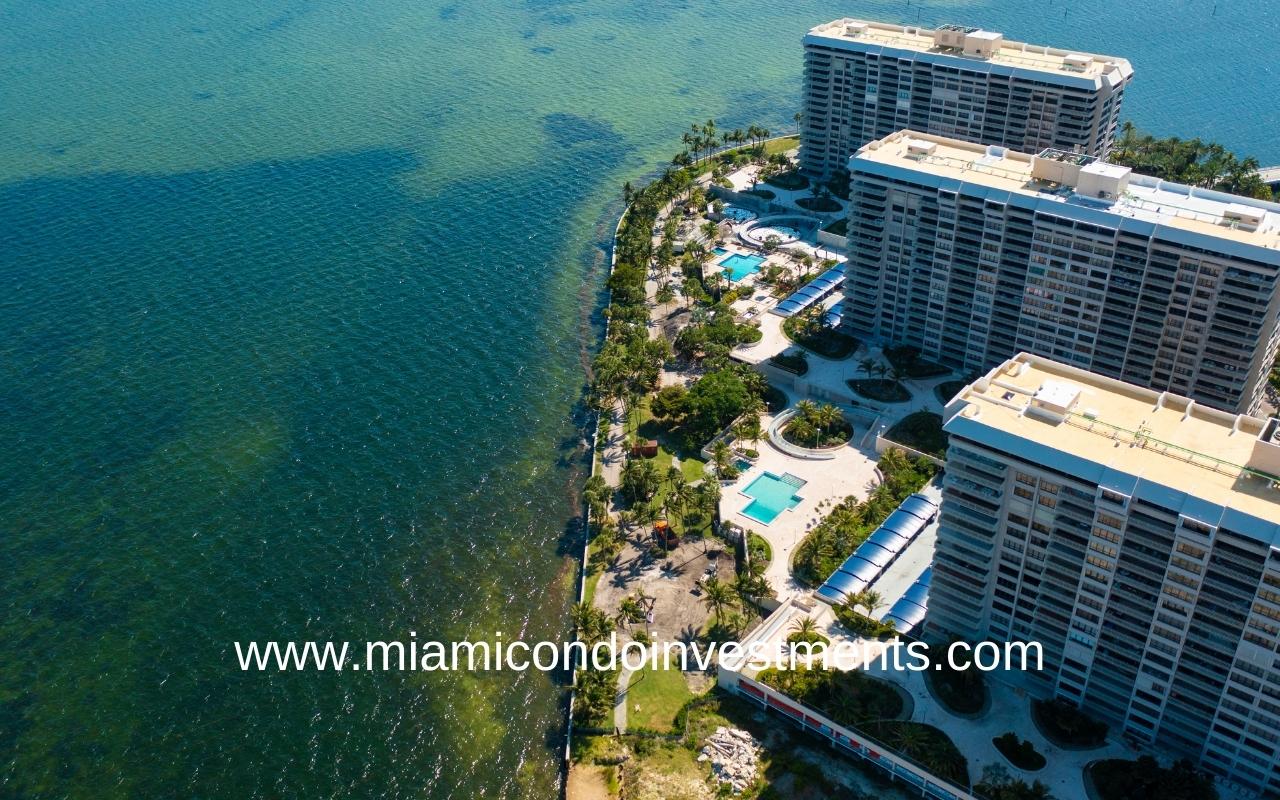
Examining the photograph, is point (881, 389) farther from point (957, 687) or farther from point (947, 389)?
A: point (957, 687)

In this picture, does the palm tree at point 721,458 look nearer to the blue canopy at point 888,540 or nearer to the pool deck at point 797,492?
the pool deck at point 797,492

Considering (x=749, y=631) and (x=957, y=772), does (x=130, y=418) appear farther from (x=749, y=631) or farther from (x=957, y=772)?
(x=957, y=772)

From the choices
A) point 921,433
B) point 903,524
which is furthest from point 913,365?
point 903,524

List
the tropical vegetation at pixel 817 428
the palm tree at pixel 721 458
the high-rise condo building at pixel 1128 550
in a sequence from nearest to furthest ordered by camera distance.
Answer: the high-rise condo building at pixel 1128 550
the palm tree at pixel 721 458
the tropical vegetation at pixel 817 428

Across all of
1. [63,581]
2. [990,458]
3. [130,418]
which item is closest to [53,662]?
[63,581]

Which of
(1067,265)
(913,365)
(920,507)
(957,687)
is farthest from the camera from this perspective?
(913,365)

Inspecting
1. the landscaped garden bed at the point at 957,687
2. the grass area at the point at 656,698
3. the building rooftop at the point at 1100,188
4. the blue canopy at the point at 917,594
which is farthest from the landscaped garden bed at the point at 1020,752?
the building rooftop at the point at 1100,188
